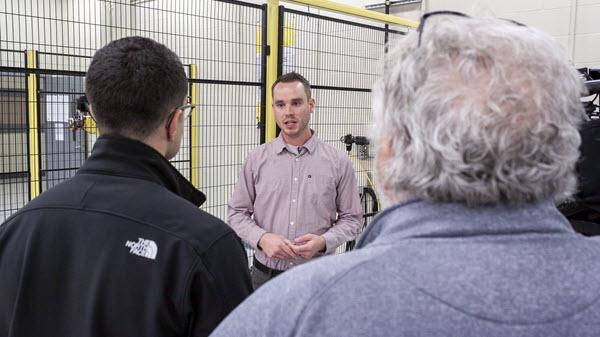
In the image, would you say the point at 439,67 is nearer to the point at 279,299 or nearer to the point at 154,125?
the point at 279,299

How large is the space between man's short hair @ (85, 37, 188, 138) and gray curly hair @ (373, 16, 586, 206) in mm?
724

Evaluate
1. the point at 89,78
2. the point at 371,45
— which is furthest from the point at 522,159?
the point at 371,45

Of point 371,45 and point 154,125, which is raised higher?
point 371,45

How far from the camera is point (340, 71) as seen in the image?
12.9 feet

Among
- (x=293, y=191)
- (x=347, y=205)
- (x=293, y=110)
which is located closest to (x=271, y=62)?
(x=293, y=110)

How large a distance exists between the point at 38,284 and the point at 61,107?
3.25 m

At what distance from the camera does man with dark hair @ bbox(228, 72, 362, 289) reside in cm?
258

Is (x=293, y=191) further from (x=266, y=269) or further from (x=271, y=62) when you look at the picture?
(x=271, y=62)

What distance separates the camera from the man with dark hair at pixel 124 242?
1.13m

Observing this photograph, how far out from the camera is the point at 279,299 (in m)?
0.67

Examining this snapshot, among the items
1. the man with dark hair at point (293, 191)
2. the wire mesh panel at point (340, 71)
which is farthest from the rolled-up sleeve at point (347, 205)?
the wire mesh panel at point (340, 71)

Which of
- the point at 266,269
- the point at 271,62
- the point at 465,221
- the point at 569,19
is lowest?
the point at 266,269

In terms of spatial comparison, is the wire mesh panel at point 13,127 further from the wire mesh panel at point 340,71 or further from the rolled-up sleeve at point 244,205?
the wire mesh panel at point 340,71

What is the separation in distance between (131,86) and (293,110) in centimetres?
148
